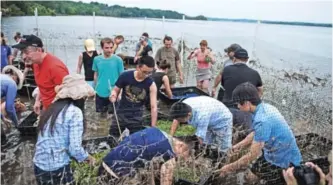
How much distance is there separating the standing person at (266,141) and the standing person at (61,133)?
1.34 meters

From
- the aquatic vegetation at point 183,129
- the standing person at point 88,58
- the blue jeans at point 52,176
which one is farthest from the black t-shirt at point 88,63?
the blue jeans at point 52,176

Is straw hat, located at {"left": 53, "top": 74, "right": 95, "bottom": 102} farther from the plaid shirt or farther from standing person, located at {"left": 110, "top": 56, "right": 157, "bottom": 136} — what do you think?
standing person, located at {"left": 110, "top": 56, "right": 157, "bottom": 136}

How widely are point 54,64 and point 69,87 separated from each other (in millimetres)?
1157

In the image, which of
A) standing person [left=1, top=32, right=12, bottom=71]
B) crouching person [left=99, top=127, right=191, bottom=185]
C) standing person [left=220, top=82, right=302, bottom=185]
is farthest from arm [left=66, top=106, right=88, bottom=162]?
standing person [left=1, top=32, right=12, bottom=71]

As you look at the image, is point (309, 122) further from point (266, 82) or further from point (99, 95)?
point (99, 95)

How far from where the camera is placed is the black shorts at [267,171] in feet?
11.2

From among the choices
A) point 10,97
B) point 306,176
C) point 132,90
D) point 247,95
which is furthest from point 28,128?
point 306,176

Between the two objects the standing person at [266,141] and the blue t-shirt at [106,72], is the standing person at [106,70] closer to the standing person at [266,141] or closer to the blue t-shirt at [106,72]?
the blue t-shirt at [106,72]

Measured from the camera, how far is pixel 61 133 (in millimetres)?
2605

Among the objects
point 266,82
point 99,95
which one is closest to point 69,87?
point 99,95

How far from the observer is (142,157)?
279cm

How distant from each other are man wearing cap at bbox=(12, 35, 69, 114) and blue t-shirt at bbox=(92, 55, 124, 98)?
4.41ft

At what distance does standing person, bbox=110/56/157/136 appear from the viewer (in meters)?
4.09

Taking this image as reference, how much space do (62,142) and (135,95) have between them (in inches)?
63.4
